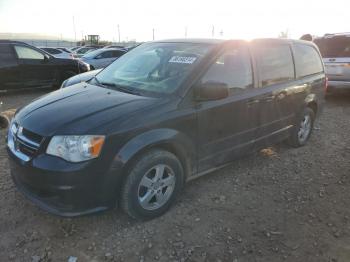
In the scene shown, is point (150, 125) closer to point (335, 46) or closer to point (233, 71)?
point (233, 71)

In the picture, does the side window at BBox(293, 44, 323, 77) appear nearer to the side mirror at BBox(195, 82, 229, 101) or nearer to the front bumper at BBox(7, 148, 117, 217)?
the side mirror at BBox(195, 82, 229, 101)

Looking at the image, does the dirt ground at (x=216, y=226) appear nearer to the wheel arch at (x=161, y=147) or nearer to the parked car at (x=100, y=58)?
the wheel arch at (x=161, y=147)

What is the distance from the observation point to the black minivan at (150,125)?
285 centimetres

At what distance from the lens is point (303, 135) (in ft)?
18.3

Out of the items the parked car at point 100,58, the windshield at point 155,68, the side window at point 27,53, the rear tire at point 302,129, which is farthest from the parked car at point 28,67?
the rear tire at point 302,129

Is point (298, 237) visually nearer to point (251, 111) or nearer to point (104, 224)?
point (251, 111)

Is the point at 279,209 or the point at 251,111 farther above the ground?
the point at 251,111

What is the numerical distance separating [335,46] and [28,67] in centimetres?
852

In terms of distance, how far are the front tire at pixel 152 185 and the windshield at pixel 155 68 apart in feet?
2.27

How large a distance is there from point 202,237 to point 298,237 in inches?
34.7

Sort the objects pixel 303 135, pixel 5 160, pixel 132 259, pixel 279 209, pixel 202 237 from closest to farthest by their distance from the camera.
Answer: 1. pixel 132 259
2. pixel 202 237
3. pixel 279 209
4. pixel 5 160
5. pixel 303 135

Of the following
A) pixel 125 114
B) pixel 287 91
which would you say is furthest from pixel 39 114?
pixel 287 91

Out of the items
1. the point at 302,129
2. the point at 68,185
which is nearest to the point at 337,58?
the point at 302,129

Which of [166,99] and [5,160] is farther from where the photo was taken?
[5,160]
